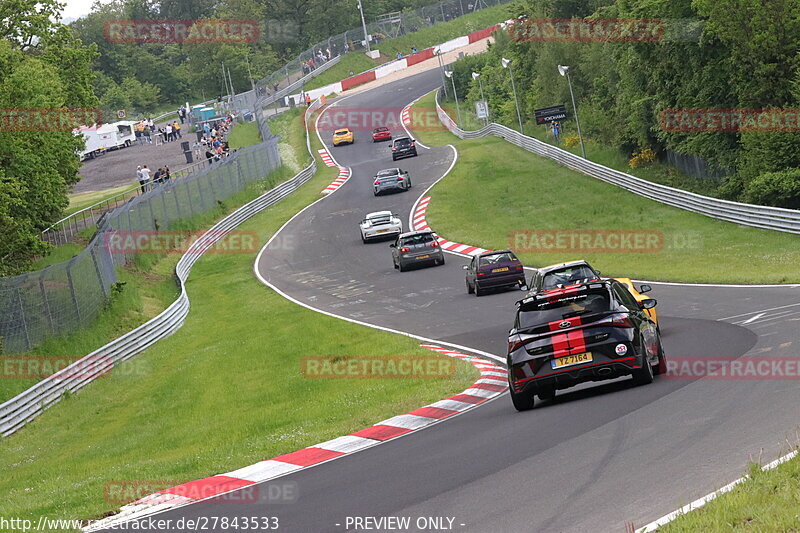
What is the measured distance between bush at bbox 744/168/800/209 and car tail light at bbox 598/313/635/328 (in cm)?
2882

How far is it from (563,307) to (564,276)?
3.46 m

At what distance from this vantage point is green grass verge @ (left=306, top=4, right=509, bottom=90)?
395 ft

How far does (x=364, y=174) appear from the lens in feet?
226

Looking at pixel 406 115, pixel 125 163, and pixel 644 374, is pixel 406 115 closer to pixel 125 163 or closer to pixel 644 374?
pixel 125 163

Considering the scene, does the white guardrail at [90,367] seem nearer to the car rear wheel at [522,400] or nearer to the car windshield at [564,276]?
the car windshield at [564,276]

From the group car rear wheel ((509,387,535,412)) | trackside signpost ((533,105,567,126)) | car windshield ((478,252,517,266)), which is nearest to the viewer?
car rear wheel ((509,387,535,412))

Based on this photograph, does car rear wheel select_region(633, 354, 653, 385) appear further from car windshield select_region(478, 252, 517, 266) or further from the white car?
the white car

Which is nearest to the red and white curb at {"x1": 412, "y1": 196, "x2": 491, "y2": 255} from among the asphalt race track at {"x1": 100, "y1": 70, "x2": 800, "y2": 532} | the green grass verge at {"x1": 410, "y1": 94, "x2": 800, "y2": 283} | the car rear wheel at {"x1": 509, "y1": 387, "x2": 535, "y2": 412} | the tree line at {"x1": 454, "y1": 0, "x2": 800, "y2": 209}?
the green grass verge at {"x1": 410, "y1": 94, "x2": 800, "y2": 283}

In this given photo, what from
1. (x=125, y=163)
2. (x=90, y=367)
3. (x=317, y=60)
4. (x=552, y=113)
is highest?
(x=317, y=60)

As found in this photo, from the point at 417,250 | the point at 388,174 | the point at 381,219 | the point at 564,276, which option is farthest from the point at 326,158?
the point at 564,276

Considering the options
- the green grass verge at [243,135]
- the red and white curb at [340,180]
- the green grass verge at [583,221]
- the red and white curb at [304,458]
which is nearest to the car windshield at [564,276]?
the red and white curb at [304,458]

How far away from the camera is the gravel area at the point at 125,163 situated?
7575cm

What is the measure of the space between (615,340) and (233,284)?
1208 inches

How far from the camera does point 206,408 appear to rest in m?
21.5
